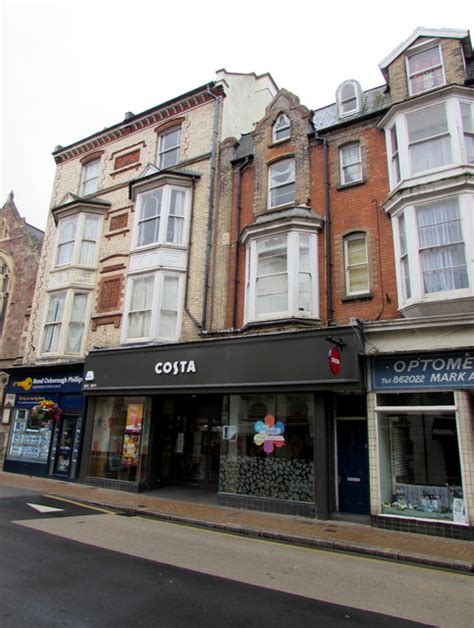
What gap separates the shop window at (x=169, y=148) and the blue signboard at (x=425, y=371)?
12.0 m

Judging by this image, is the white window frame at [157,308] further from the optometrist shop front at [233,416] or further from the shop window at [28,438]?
the shop window at [28,438]

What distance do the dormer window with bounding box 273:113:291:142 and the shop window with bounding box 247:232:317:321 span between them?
4071mm

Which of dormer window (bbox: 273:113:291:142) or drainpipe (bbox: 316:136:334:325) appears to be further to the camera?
dormer window (bbox: 273:113:291:142)

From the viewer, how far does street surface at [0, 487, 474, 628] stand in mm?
A: 4867

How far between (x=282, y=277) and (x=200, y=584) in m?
8.88

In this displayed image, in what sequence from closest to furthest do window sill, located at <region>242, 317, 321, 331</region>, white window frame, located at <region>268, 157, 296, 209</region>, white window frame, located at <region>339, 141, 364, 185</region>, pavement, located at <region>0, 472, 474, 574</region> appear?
pavement, located at <region>0, 472, 474, 574</region> < window sill, located at <region>242, 317, 321, 331</region> < white window frame, located at <region>339, 141, 364, 185</region> < white window frame, located at <region>268, 157, 296, 209</region>

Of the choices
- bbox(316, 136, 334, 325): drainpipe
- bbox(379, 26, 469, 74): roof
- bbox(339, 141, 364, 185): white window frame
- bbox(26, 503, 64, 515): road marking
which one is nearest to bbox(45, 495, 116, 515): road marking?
bbox(26, 503, 64, 515): road marking

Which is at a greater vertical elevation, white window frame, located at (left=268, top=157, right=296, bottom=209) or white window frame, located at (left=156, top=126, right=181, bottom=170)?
white window frame, located at (left=156, top=126, right=181, bottom=170)

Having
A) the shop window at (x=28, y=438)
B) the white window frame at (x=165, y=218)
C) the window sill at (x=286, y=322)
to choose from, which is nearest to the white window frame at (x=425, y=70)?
the window sill at (x=286, y=322)

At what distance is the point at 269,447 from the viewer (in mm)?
12016

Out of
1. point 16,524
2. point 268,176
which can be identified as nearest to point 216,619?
point 16,524

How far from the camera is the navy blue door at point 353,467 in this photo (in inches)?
432

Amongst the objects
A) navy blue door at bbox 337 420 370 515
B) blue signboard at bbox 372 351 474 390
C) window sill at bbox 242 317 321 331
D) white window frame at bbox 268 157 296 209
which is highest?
white window frame at bbox 268 157 296 209

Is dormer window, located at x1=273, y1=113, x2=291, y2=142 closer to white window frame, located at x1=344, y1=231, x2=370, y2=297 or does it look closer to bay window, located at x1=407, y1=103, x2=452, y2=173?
bay window, located at x1=407, y1=103, x2=452, y2=173
